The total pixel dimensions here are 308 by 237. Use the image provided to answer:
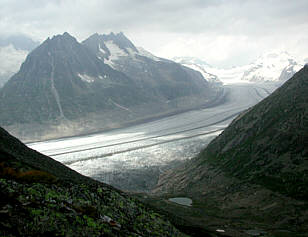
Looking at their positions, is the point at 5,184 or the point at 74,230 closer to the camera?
the point at 74,230

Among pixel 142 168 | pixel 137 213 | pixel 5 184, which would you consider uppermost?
pixel 5 184

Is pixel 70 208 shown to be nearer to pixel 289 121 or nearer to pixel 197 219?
pixel 197 219

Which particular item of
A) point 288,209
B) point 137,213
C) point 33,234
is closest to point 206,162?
point 288,209

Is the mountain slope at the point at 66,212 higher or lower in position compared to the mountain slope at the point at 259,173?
higher

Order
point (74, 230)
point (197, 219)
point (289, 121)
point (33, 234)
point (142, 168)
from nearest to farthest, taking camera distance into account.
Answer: point (33, 234)
point (74, 230)
point (197, 219)
point (289, 121)
point (142, 168)

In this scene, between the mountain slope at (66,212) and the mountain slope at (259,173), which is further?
the mountain slope at (259,173)
